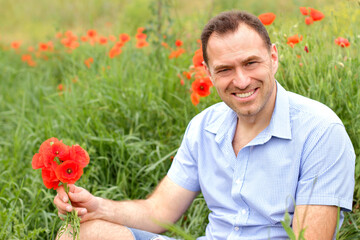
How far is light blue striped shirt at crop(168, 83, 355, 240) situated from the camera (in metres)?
1.70

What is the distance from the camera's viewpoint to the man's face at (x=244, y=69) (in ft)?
5.91

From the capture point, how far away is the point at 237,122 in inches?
80.9

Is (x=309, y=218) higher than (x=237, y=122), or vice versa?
(x=237, y=122)

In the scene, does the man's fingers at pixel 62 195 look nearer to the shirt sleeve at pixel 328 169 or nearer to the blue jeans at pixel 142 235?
the blue jeans at pixel 142 235

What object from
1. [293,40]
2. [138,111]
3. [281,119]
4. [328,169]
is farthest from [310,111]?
→ [138,111]

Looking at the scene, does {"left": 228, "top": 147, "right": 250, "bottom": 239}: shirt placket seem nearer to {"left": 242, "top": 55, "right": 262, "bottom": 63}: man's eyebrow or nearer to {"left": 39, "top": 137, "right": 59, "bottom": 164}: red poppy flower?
{"left": 242, "top": 55, "right": 262, "bottom": 63}: man's eyebrow

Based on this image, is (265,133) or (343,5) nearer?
(265,133)

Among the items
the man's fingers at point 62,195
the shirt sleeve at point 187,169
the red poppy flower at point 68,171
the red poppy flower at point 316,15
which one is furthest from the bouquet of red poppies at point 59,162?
the red poppy flower at point 316,15

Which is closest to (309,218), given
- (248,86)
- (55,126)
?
(248,86)

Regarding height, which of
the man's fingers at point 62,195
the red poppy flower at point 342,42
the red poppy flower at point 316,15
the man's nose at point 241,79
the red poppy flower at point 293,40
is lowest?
the man's fingers at point 62,195

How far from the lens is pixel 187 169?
85.1 inches

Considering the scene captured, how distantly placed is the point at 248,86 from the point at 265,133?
0.63ft

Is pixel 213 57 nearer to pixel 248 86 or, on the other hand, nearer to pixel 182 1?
pixel 248 86

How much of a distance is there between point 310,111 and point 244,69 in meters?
0.29
